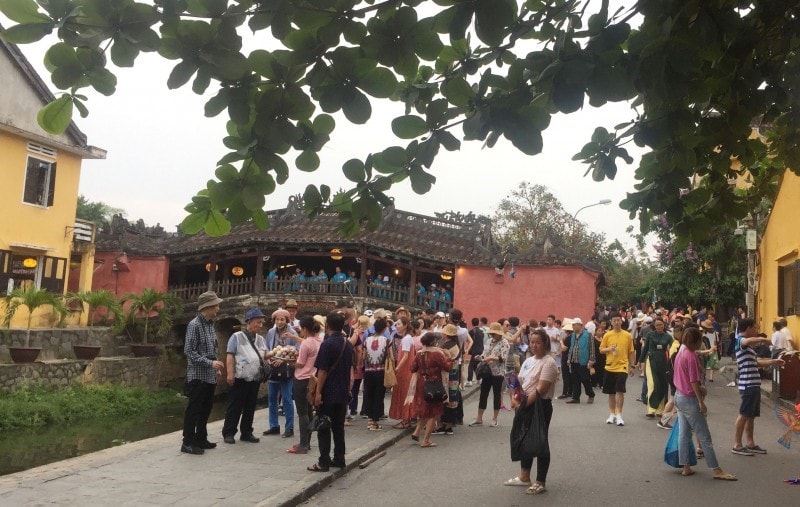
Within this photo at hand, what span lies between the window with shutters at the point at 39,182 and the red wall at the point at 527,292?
1435 cm

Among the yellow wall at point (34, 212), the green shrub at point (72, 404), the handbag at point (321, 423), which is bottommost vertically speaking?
the green shrub at point (72, 404)

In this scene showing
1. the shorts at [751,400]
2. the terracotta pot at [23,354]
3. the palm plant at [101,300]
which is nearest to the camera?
the shorts at [751,400]

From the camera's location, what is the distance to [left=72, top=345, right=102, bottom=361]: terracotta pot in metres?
20.6

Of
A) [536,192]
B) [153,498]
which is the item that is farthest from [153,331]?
[536,192]

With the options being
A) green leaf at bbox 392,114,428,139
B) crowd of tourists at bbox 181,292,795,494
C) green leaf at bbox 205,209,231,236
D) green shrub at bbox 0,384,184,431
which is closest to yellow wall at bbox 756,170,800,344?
crowd of tourists at bbox 181,292,795,494

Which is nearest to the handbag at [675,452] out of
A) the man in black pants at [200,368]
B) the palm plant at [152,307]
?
the man in black pants at [200,368]

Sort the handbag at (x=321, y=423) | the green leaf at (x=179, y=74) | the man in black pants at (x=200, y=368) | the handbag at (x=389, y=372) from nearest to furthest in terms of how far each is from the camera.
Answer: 1. the green leaf at (x=179, y=74)
2. the handbag at (x=321, y=423)
3. the man in black pants at (x=200, y=368)
4. the handbag at (x=389, y=372)

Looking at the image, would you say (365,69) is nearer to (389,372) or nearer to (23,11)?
(23,11)

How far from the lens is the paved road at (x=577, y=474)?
22.7 feet

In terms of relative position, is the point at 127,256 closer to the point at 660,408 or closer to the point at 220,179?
the point at 660,408

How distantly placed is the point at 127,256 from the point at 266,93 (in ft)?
95.1

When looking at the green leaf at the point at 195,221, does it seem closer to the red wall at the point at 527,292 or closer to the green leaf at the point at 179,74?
the green leaf at the point at 179,74

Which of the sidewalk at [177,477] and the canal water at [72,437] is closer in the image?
the sidewalk at [177,477]

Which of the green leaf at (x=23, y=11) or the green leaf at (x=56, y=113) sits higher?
the green leaf at (x=23, y=11)
